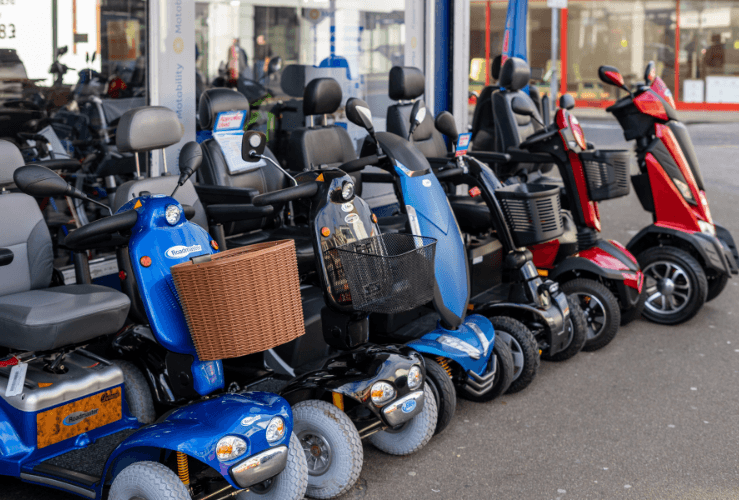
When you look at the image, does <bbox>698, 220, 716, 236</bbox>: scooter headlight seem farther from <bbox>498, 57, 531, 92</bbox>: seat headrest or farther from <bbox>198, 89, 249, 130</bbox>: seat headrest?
<bbox>198, 89, 249, 130</bbox>: seat headrest

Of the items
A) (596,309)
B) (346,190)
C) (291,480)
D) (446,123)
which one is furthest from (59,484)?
(596,309)

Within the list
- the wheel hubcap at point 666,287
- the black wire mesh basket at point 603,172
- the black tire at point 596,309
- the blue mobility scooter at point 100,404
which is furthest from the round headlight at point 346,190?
the wheel hubcap at point 666,287

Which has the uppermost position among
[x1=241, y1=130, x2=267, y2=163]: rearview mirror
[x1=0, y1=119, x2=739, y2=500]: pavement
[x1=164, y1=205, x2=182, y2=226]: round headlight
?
[x1=241, y1=130, x2=267, y2=163]: rearview mirror

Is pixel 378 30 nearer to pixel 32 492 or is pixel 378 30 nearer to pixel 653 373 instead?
pixel 653 373

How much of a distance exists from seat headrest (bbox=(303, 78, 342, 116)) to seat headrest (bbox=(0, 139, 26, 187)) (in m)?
1.70

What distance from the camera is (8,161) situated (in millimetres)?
3314

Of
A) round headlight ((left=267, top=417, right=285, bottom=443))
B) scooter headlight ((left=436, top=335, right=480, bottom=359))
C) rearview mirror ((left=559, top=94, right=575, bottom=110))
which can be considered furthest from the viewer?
rearview mirror ((left=559, top=94, right=575, bottom=110))

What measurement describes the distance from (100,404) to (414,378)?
1.16 metres

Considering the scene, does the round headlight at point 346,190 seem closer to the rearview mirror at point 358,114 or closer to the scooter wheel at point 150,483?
the rearview mirror at point 358,114

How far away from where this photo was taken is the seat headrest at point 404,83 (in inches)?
202

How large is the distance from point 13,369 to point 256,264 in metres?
1.04

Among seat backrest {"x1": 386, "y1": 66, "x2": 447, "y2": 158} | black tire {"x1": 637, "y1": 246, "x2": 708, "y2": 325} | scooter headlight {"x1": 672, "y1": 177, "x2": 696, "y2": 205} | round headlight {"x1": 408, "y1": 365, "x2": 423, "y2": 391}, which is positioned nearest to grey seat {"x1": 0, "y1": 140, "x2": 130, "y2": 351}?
round headlight {"x1": 408, "y1": 365, "x2": 423, "y2": 391}

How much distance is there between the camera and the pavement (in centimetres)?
325

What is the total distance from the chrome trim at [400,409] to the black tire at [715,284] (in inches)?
116
